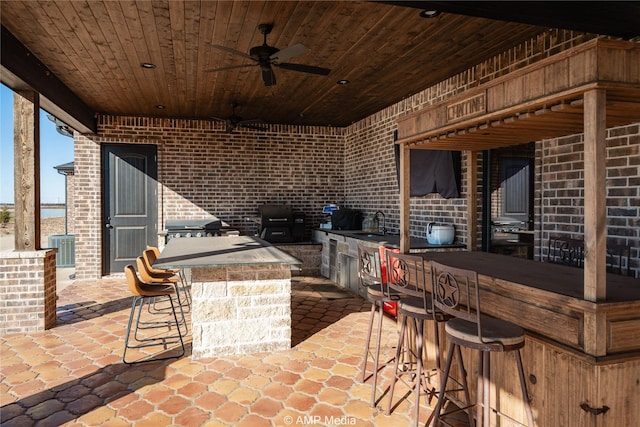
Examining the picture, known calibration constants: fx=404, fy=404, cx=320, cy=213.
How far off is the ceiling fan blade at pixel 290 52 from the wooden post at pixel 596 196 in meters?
2.12

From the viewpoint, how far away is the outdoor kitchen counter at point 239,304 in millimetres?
3424

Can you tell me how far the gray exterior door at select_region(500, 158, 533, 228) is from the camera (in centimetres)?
641

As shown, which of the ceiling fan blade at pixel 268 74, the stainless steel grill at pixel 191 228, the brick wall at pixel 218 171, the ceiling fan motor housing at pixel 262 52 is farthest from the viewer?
the brick wall at pixel 218 171

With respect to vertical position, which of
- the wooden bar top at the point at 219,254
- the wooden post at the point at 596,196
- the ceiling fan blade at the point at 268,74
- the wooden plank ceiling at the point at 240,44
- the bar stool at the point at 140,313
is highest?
the wooden plank ceiling at the point at 240,44

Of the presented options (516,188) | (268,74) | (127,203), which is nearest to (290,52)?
(268,74)

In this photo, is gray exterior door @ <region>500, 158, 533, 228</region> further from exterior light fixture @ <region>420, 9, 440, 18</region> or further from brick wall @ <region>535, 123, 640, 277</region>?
exterior light fixture @ <region>420, 9, 440, 18</region>

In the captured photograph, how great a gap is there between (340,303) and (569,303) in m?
3.67

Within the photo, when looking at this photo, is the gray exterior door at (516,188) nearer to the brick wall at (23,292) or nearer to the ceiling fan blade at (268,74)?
the ceiling fan blade at (268,74)

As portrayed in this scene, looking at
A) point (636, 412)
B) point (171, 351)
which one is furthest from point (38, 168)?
point (636, 412)

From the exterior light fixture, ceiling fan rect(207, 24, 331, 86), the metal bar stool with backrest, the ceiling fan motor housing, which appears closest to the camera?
the exterior light fixture

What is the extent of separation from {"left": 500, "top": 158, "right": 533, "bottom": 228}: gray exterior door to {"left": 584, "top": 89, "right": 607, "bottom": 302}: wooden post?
16.1 feet

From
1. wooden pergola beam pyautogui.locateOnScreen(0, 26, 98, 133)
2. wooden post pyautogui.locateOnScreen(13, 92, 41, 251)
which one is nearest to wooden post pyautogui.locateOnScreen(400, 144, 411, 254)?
wooden pergola beam pyautogui.locateOnScreen(0, 26, 98, 133)

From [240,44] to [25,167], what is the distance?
8.75 feet

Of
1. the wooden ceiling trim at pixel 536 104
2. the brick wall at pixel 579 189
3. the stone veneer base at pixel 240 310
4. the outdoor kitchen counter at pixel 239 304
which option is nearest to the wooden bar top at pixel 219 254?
the outdoor kitchen counter at pixel 239 304
